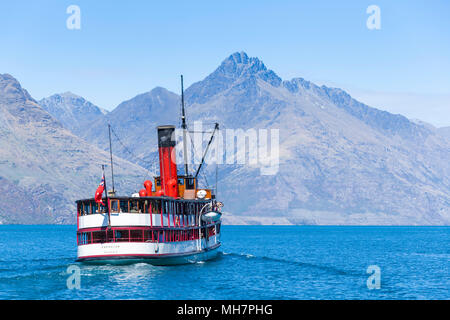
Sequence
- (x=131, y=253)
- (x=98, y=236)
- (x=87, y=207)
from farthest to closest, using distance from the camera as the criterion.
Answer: (x=87, y=207) < (x=98, y=236) < (x=131, y=253)

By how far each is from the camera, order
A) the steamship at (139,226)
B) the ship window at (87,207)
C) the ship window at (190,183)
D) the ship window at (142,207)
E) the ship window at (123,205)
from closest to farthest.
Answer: the steamship at (139,226), the ship window at (123,205), the ship window at (142,207), the ship window at (87,207), the ship window at (190,183)

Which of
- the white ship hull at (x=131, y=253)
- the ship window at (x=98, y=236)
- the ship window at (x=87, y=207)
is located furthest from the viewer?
the ship window at (x=87, y=207)

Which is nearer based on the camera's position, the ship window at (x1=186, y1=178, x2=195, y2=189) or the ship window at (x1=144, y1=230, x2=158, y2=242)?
the ship window at (x1=144, y1=230, x2=158, y2=242)

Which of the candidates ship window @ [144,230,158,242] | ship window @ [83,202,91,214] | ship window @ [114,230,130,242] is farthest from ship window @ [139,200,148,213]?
ship window @ [83,202,91,214]

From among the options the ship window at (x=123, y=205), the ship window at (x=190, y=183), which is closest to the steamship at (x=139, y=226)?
the ship window at (x=123, y=205)

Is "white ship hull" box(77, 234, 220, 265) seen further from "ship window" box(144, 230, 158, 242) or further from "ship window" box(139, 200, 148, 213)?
"ship window" box(139, 200, 148, 213)

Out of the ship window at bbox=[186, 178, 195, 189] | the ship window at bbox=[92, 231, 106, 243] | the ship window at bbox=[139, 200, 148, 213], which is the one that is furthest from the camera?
the ship window at bbox=[186, 178, 195, 189]

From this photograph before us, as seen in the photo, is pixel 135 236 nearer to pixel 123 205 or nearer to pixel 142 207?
pixel 142 207

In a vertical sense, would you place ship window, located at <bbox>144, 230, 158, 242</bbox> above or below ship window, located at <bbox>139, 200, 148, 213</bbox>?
below

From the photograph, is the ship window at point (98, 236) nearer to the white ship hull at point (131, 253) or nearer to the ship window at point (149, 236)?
the white ship hull at point (131, 253)

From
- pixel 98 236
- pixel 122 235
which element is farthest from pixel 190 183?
pixel 98 236

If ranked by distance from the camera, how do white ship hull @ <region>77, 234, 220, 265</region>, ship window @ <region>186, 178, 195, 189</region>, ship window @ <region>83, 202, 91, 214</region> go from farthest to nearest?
ship window @ <region>186, 178, 195, 189</region> < ship window @ <region>83, 202, 91, 214</region> < white ship hull @ <region>77, 234, 220, 265</region>
